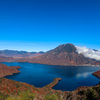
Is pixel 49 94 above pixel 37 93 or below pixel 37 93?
above

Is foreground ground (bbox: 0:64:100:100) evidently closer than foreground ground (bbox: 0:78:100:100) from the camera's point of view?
No

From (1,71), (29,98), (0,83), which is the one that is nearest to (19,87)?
(0,83)

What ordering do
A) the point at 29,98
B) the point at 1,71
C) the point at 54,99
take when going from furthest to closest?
the point at 1,71, the point at 29,98, the point at 54,99

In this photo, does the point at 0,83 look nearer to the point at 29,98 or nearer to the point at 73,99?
the point at 29,98

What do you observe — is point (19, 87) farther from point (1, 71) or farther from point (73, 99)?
point (1, 71)

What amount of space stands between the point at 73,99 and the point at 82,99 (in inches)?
158

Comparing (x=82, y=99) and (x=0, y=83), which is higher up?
(x=82, y=99)

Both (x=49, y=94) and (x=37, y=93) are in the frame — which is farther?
(x=37, y=93)

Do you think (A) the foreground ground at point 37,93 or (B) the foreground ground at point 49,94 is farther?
(A) the foreground ground at point 37,93

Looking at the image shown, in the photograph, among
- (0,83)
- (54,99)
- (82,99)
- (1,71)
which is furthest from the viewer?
(1,71)

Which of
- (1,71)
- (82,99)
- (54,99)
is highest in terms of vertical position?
(54,99)

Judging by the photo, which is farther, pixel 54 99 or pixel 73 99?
pixel 73 99

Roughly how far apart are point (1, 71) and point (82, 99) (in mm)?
155448

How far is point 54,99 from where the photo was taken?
A: 24.3 m
